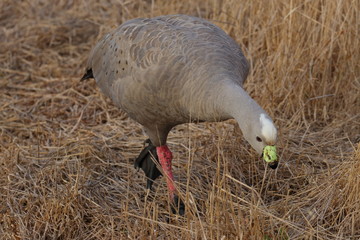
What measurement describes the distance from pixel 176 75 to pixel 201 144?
131cm

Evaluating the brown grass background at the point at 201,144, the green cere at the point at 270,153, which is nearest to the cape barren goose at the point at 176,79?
the green cere at the point at 270,153

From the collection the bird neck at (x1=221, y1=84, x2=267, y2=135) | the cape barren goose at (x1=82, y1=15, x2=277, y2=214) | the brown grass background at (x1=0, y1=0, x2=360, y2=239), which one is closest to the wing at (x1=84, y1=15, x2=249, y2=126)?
the cape barren goose at (x1=82, y1=15, x2=277, y2=214)

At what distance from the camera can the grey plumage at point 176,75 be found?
3.59 meters

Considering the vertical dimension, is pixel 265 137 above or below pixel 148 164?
above

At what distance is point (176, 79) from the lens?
3.89 meters

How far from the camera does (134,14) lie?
23.0 ft

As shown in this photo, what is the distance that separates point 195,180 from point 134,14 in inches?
113

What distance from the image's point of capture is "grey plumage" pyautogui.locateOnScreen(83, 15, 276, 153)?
11.8 ft

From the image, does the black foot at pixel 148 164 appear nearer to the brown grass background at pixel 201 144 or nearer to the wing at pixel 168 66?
the brown grass background at pixel 201 144

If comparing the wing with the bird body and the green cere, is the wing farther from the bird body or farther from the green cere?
the green cere

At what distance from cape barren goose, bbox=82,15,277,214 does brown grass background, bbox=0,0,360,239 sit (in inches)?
12.2

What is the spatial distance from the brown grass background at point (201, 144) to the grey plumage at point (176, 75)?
1.12 feet

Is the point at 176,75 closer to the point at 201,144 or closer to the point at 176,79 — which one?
the point at 176,79

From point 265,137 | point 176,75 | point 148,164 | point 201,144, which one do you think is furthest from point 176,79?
point 201,144
